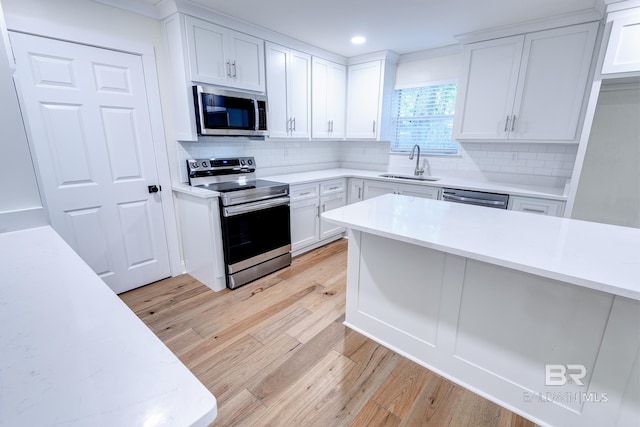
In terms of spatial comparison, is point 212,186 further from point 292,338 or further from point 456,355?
point 456,355

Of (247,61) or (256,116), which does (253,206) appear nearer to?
(256,116)

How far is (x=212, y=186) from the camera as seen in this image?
2.77 meters

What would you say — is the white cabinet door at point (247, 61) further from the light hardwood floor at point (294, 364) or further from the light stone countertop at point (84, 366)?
the light stone countertop at point (84, 366)

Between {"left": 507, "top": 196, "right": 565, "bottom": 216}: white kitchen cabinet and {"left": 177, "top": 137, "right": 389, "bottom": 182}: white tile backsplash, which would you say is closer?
{"left": 507, "top": 196, "right": 565, "bottom": 216}: white kitchen cabinet

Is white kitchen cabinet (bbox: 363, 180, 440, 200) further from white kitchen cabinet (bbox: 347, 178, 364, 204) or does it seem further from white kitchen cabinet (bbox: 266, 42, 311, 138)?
white kitchen cabinet (bbox: 266, 42, 311, 138)

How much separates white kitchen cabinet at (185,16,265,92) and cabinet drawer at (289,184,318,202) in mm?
1076

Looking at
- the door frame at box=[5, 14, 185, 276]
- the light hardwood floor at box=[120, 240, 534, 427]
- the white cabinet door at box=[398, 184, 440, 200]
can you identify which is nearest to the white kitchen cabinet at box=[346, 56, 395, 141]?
the white cabinet door at box=[398, 184, 440, 200]

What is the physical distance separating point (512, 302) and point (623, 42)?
2.27 metres

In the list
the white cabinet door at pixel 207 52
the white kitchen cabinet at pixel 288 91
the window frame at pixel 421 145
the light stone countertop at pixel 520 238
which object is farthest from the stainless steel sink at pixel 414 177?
the white cabinet door at pixel 207 52

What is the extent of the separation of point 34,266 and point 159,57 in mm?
2237

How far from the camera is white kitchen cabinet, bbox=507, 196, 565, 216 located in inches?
100

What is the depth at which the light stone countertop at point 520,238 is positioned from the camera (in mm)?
1072

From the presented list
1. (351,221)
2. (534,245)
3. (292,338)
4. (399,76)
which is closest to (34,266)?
(351,221)

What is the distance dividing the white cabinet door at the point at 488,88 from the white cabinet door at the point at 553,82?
9cm
